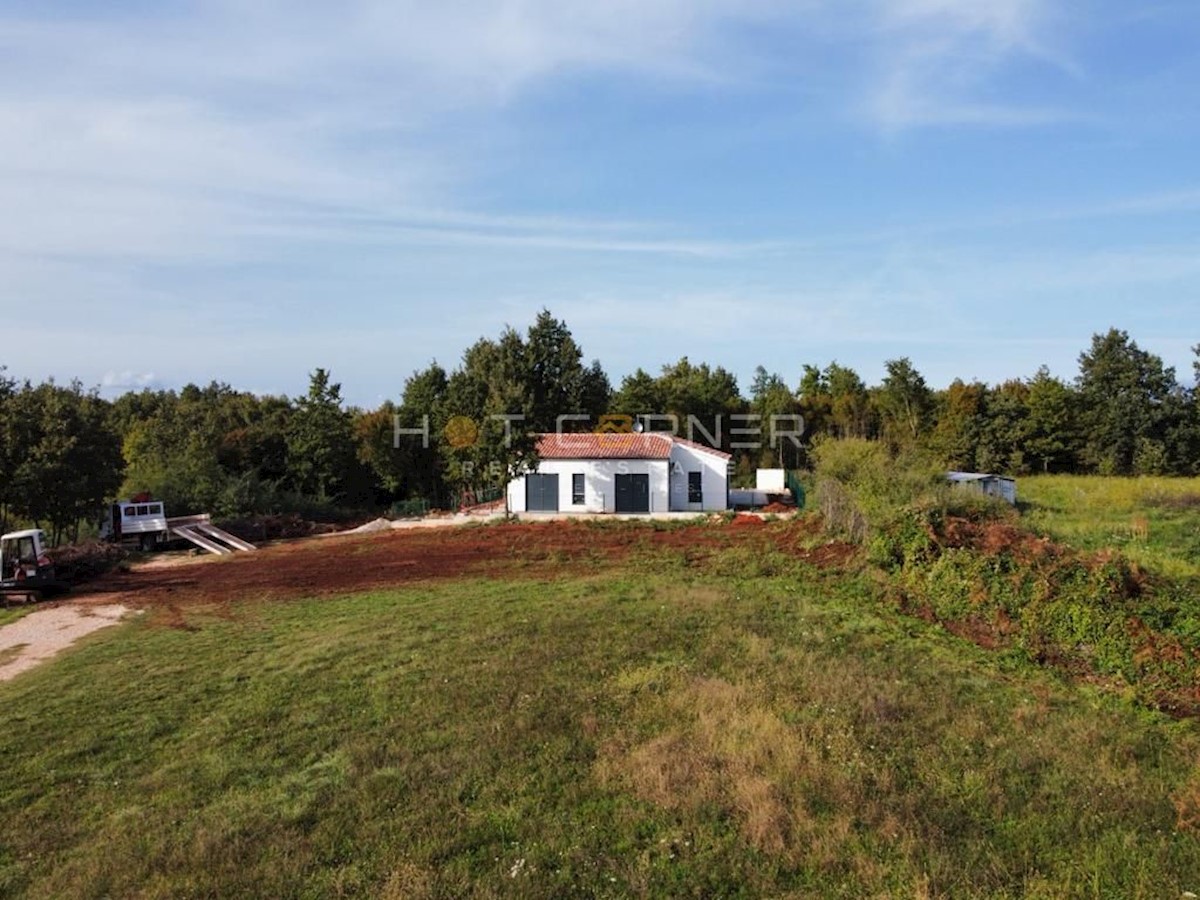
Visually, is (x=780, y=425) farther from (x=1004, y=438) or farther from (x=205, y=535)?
(x=205, y=535)

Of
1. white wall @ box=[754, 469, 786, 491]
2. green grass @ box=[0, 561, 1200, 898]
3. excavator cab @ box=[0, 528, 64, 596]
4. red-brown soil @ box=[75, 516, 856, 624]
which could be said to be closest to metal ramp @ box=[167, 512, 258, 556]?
red-brown soil @ box=[75, 516, 856, 624]

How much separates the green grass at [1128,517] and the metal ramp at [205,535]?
2845cm

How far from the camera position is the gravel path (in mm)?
14536

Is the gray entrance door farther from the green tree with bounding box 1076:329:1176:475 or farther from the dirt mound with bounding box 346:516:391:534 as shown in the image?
the green tree with bounding box 1076:329:1176:475

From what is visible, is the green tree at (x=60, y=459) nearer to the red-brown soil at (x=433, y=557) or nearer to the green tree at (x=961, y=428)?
the red-brown soil at (x=433, y=557)

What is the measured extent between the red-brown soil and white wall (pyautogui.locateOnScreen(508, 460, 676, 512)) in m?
5.43

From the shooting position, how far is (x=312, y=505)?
141ft

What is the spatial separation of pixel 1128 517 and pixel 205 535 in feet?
111

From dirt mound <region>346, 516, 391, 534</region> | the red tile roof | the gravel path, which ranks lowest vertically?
the gravel path

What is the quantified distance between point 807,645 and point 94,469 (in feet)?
103

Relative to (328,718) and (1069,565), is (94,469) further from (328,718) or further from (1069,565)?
(1069,565)

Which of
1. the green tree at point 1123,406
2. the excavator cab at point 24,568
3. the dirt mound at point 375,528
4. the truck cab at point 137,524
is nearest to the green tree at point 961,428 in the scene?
the green tree at point 1123,406

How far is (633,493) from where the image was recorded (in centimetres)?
3731

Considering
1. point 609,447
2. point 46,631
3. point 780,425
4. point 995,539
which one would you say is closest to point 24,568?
point 46,631
